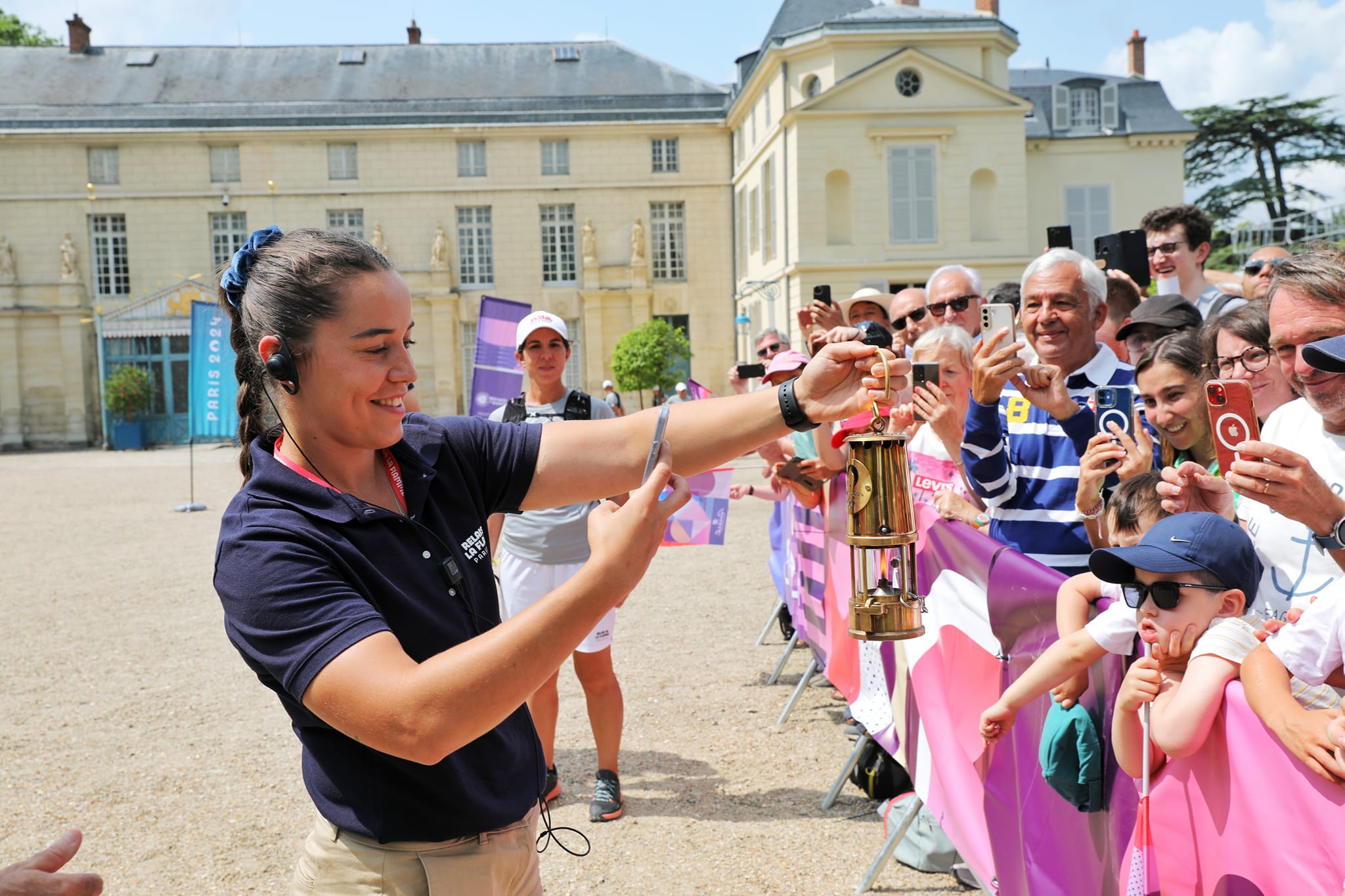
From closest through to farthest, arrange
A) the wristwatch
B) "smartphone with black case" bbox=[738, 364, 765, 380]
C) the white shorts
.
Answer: the wristwatch
"smartphone with black case" bbox=[738, 364, 765, 380]
the white shorts

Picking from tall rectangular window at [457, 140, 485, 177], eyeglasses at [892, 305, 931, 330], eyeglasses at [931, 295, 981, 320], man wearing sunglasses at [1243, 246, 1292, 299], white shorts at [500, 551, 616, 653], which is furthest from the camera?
tall rectangular window at [457, 140, 485, 177]

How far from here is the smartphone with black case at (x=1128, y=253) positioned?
6156mm

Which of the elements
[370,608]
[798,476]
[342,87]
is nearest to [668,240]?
[342,87]

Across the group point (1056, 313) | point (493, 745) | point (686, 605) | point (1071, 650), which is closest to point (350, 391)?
point (493, 745)

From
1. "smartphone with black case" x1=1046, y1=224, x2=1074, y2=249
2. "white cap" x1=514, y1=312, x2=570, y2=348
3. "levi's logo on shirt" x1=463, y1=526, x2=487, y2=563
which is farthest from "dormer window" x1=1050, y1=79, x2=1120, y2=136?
"levi's logo on shirt" x1=463, y1=526, x2=487, y2=563

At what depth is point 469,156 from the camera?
1661 inches

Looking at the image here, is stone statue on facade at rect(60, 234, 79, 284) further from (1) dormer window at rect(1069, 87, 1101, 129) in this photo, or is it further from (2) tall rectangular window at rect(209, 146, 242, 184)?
(1) dormer window at rect(1069, 87, 1101, 129)

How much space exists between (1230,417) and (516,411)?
3618 millimetres

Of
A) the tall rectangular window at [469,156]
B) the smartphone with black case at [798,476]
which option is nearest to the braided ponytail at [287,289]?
the smartphone with black case at [798,476]

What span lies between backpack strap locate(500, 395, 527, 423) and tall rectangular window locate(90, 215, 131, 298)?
42.4 meters

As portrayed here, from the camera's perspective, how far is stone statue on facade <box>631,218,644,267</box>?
41.7m

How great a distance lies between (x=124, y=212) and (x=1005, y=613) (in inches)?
1785

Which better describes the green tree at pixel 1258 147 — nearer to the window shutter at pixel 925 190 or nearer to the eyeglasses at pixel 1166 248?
the window shutter at pixel 925 190

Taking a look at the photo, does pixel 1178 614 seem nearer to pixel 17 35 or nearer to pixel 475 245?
pixel 475 245
